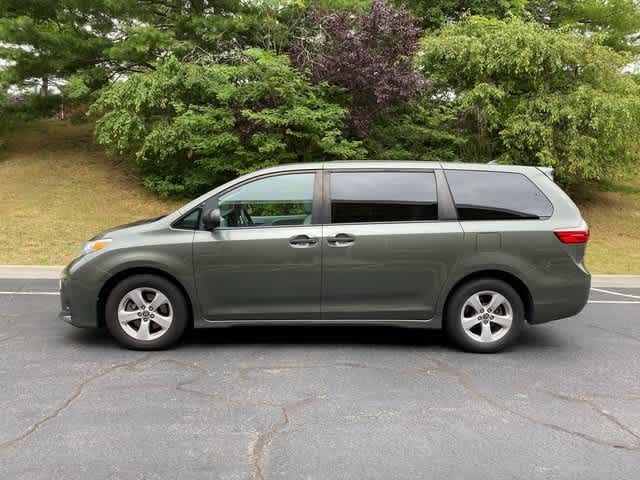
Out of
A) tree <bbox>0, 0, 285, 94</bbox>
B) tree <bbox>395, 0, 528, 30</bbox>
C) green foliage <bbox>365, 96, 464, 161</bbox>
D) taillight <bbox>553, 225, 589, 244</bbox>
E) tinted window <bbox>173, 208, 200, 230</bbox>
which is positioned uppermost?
tree <bbox>395, 0, 528, 30</bbox>

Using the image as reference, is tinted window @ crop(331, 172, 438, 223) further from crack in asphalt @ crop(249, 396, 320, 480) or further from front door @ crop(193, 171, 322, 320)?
crack in asphalt @ crop(249, 396, 320, 480)

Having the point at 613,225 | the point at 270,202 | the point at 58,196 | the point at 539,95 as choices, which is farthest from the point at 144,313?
the point at 613,225

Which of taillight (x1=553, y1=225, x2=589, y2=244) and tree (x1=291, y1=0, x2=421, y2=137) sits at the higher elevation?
tree (x1=291, y1=0, x2=421, y2=137)

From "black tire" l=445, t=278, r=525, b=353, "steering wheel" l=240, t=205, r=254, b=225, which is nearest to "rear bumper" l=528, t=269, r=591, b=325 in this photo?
"black tire" l=445, t=278, r=525, b=353

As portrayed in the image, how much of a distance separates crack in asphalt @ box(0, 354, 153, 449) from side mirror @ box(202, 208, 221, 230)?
1.27 m

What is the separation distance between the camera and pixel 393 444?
11.7 feet

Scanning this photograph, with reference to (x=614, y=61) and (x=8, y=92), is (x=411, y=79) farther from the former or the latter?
(x=8, y=92)

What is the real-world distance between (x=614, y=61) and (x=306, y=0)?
8480 millimetres

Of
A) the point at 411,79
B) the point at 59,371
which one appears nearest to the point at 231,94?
the point at 411,79

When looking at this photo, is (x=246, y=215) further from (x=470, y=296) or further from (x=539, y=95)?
(x=539, y=95)

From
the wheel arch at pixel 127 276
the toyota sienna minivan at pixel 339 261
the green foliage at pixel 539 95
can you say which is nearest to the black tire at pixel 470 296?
the toyota sienna minivan at pixel 339 261

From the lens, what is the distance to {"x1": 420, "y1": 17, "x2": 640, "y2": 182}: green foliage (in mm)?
15102

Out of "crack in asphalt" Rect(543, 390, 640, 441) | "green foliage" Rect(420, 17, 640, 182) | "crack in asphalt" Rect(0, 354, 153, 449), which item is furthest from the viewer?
"green foliage" Rect(420, 17, 640, 182)

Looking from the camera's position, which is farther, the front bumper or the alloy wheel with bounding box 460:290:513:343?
the alloy wheel with bounding box 460:290:513:343
